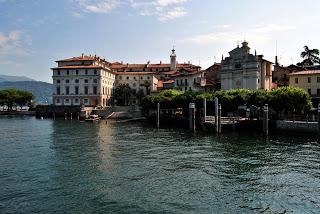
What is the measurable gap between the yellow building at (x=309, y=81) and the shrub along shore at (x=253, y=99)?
2096 cm

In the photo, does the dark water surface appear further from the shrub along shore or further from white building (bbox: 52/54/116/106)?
white building (bbox: 52/54/116/106)

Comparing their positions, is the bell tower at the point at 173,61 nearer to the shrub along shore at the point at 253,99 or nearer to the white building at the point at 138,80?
the white building at the point at 138,80

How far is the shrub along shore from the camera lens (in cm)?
6197

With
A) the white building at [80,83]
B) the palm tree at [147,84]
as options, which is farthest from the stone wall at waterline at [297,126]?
the white building at [80,83]

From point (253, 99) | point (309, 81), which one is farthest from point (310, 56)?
point (253, 99)

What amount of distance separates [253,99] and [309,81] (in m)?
25.1

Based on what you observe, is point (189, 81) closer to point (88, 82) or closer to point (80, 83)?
point (88, 82)

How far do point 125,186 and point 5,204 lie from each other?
24.8ft

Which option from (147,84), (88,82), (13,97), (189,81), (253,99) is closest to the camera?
(253,99)

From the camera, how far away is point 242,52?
9294 cm

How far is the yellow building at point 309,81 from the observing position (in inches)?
3327

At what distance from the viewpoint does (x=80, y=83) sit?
123 meters

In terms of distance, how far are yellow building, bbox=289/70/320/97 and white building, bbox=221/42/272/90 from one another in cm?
842

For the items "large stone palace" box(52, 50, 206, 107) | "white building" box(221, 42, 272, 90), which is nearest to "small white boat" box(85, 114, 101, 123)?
"large stone palace" box(52, 50, 206, 107)
